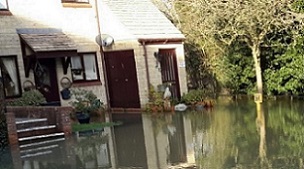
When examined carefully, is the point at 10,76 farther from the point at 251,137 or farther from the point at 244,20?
the point at 251,137

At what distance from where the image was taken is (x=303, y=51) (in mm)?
18734

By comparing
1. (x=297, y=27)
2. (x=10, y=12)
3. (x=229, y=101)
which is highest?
(x=10, y=12)

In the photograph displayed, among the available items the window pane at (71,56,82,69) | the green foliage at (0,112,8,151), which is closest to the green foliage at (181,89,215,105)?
the window pane at (71,56,82,69)

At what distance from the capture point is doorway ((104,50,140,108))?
18969 mm

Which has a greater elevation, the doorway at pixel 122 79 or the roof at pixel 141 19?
the roof at pixel 141 19

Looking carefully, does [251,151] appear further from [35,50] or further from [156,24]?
[156,24]

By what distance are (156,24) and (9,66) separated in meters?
6.36

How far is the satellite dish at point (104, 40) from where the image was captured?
19250 mm

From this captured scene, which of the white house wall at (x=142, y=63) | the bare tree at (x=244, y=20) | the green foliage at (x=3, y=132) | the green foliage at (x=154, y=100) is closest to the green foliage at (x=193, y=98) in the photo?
the green foliage at (x=154, y=100)

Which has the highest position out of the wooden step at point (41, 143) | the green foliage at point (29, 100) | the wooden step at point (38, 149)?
the green foliage at point (29, 100)

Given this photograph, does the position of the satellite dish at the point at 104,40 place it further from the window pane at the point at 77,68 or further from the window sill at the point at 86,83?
the window sill at the point at 86,83

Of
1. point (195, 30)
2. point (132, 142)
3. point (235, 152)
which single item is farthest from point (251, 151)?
point (195, 30)

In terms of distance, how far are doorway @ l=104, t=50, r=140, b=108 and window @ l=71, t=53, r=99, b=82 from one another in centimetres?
55

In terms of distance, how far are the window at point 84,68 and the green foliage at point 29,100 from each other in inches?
111
